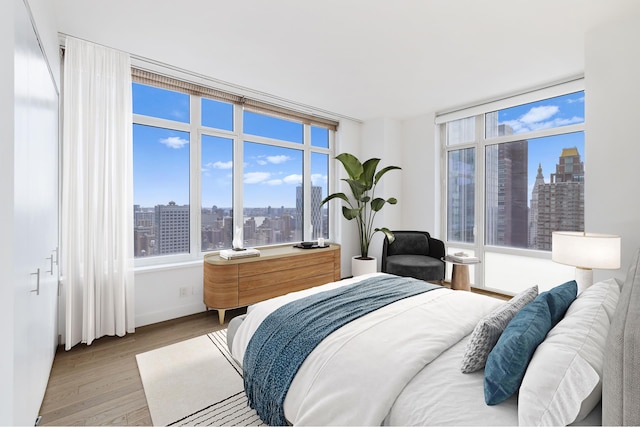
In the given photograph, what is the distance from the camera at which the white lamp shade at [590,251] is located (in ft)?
6.43

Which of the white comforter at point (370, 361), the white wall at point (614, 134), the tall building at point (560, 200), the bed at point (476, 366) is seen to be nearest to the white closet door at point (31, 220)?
the bed at point (476, 366)

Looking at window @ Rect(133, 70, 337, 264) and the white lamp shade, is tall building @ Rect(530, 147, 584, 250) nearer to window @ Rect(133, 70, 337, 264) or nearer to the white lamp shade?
the white lamp shade

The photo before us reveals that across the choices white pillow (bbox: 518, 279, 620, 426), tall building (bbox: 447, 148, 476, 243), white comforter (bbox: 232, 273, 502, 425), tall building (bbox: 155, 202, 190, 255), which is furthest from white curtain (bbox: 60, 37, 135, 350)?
tall building (bbox: 447, 148, 476, 243)

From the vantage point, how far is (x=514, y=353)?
3.26ft

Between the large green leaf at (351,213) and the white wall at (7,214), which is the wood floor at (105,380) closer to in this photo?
the white wall at (7,214)

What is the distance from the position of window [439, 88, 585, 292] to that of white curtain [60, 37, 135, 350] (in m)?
4.19

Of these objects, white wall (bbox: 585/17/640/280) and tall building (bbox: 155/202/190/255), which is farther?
tall building (bbox: 155/202/190/255)

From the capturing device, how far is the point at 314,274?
369cm

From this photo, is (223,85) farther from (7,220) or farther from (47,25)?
(7,220)

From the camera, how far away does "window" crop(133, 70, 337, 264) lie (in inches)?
122

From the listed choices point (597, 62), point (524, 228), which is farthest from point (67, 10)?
point (524, 228)

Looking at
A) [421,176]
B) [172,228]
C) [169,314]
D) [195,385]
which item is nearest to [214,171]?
[172,228]

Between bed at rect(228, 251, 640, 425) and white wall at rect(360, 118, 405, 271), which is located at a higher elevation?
white wall at rect(360, 118, 405, 271)

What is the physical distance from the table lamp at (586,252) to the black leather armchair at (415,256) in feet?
4.88
